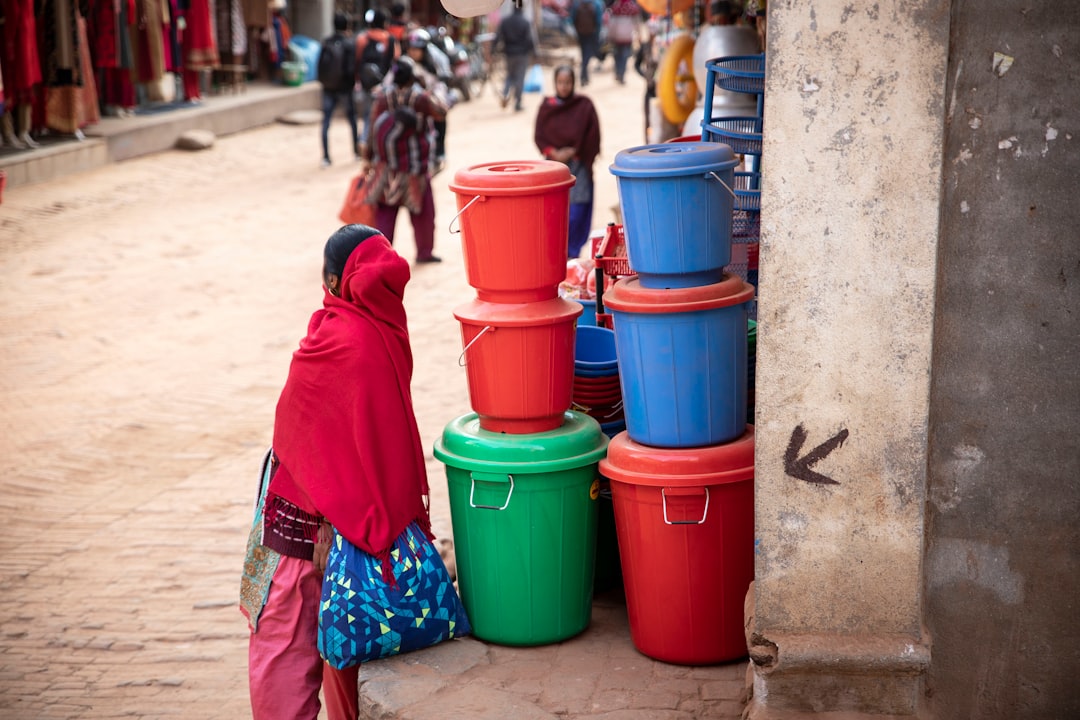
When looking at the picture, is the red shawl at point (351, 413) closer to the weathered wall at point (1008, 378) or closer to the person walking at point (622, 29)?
the weathered wall at point (1008, 378)

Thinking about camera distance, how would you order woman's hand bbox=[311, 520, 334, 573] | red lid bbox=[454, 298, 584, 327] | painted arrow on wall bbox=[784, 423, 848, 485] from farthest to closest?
1. red lid bbox=[454, 298, 584, 327]
2. woman's hand bbox=[311, 520, 334, 573]
3. painted arrow on wall bbox=[784, 423, 848, 485]

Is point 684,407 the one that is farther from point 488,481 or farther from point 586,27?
point 586,27

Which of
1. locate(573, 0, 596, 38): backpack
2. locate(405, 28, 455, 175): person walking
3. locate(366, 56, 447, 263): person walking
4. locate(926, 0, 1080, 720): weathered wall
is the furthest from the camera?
locate(573, 0, 596, 38): backpack

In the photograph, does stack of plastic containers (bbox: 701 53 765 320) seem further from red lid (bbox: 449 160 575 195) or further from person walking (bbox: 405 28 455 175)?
person walking (bbox: 405 28 455 175)

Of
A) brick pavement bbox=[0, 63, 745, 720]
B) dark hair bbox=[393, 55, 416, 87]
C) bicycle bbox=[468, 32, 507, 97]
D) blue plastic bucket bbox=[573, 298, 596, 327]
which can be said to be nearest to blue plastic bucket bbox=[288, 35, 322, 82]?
bicycle bbox=[468, 32, 507, 97]

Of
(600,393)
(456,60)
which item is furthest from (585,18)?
(600,393)

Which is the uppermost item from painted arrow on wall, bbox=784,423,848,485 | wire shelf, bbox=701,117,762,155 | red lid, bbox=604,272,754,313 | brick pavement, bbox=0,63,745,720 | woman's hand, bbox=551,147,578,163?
wire shelf, bbox=701,117,762,155

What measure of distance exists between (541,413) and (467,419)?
32 centimetres

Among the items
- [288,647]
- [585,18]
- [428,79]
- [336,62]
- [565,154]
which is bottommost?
[288,647]

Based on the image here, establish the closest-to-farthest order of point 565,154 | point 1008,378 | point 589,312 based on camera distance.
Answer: point 1008,378, point 589,312, point 565,154

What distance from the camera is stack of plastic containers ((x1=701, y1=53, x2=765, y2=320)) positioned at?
4.40 m

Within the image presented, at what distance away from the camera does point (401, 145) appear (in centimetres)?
1023

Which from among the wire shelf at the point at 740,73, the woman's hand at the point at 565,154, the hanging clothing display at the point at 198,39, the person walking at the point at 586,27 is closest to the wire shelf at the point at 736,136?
the wire shelf at the point at 740,73

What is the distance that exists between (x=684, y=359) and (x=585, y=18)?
20.4m
